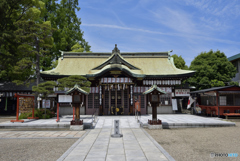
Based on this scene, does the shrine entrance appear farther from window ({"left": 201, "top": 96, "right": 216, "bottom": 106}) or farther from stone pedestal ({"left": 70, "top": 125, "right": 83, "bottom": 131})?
window ({"left": 201, "top": 96, "right": 216, "bottom": 106})

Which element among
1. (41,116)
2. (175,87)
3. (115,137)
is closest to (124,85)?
A: (175,87)

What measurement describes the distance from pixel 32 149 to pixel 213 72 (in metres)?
30.3

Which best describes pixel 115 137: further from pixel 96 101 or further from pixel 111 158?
pixel 96 101

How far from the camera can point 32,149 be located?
25.1 ft

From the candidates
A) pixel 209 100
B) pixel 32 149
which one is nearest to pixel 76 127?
pixel 32 149

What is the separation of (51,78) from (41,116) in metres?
6.09

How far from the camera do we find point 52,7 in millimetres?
34750

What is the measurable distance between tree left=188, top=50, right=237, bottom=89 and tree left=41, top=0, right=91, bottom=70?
2157 centimetres

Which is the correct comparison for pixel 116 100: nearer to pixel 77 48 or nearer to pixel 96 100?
pixel 96 100

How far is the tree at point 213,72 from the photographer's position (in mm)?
29641

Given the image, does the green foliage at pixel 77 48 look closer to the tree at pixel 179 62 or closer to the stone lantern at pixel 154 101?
the tree at pixel 179 62

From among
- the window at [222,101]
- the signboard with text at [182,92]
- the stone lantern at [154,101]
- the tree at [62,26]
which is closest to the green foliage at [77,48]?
the tree at [62,26]

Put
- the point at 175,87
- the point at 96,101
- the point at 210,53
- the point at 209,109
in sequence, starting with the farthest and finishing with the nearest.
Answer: the point at 210,53 → the point at 175,87 → the point at 96,101 → the point at 209,109

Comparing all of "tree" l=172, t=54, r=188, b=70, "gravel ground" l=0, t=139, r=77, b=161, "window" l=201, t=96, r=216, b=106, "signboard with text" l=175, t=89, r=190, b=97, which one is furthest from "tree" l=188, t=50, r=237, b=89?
"gravel ground" l=0, t=139, r=77, b=161
